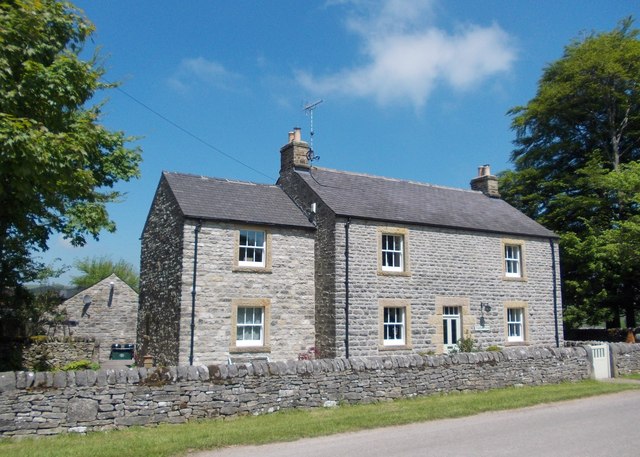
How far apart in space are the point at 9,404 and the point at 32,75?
6207 millimetres

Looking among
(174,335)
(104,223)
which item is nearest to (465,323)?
(174,335)

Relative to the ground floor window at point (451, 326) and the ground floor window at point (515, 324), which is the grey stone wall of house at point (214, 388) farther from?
the ground floor window at point (515, 324)

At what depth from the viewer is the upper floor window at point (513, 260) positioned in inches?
981

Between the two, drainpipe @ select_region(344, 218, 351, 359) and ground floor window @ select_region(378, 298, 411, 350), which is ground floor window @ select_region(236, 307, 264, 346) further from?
ground floor window @ select_region(378, 298, 411, 350)

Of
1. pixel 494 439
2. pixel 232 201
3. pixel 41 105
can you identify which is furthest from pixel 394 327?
pixel 41 105

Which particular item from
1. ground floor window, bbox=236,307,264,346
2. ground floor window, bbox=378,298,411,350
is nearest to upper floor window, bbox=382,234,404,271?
ground floor window, bbox=378,298,411,350

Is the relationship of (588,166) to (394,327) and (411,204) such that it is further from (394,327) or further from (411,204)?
(394,327)

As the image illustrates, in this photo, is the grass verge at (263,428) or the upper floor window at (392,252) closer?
the grass verge at (263,428)

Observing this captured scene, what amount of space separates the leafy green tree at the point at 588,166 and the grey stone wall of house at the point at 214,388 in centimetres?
1691

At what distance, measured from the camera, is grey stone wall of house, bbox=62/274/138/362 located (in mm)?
32281

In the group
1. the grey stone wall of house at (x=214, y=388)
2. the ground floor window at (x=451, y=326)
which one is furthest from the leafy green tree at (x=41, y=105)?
the ground floor window at (x=451, y=326)

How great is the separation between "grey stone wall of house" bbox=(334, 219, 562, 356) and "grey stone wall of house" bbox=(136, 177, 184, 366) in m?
5.73

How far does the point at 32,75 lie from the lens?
10.8 metres

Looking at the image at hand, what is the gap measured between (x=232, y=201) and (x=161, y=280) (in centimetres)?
401
